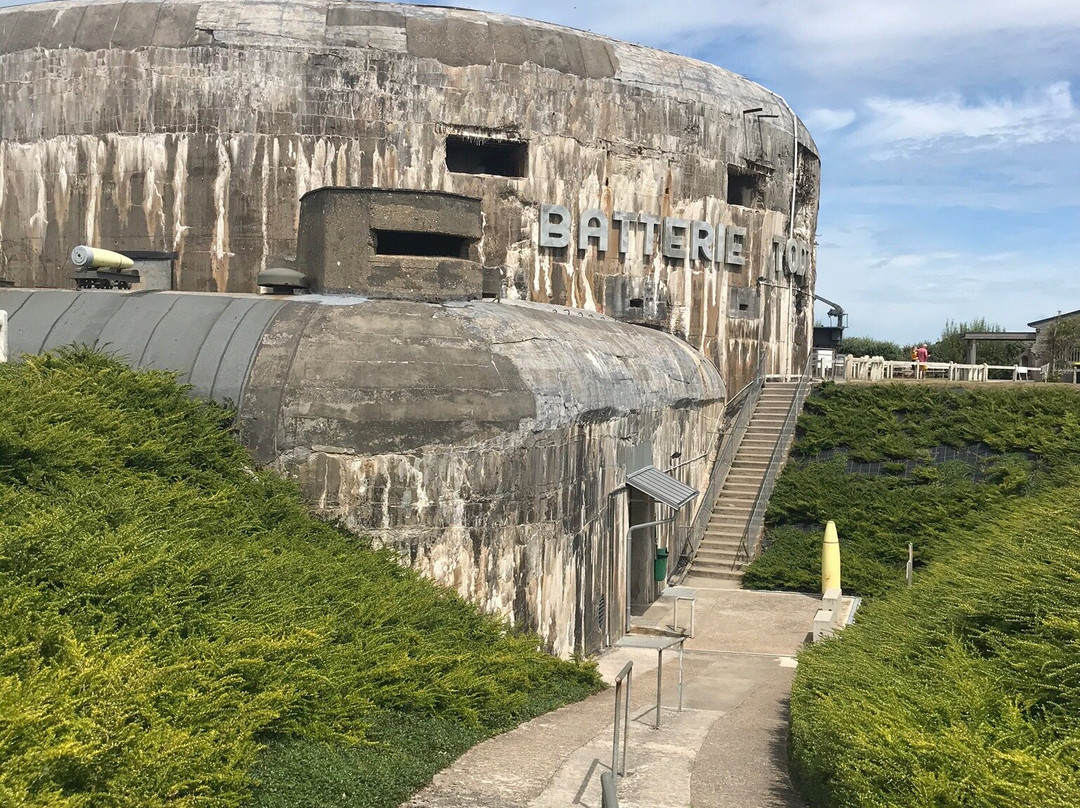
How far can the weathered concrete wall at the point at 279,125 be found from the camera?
24828 millimetres

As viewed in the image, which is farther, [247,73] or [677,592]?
[247,73]

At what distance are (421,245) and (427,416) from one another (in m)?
4.54

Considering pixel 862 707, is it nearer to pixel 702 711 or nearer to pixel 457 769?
pixel 457 769

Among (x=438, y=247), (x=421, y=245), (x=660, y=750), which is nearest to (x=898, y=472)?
(x=438, y=247)

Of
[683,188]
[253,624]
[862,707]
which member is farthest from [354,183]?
[862,707]

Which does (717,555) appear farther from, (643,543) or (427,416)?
(427,416)

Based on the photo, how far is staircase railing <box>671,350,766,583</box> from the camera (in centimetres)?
2488

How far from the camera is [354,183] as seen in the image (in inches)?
985

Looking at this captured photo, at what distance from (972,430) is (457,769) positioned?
20.8m

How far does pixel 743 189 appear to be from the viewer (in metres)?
31.1

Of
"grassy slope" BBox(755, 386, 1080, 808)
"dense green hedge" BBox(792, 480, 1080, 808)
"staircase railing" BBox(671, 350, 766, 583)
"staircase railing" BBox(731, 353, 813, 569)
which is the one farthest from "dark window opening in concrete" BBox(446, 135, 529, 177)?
"dense green hedge" BBox(792, 480, 1080, 808)

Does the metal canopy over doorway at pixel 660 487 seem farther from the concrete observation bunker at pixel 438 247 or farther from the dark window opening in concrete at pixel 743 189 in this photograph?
the dark window opening in concrete at pixel 743 189

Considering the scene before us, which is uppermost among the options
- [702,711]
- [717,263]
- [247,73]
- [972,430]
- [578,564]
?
[247,73]

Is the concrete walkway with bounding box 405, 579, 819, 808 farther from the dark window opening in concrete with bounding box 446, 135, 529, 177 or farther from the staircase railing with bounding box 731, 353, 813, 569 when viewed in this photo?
the dark window opening in concrete with bounding box 446, 135, 529, 177
